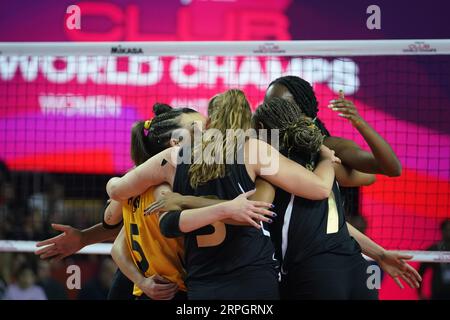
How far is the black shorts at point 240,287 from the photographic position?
11.3 feet

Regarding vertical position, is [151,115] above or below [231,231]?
above

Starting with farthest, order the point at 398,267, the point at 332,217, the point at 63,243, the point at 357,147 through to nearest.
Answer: the point at 63,243 → the point at 398,267 → the point at 357,147 → the point at 332,217

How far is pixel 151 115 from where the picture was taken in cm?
695

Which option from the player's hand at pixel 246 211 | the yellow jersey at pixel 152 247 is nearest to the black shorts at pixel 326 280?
the player's hand at pixel 246 211

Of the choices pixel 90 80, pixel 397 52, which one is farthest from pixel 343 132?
pixel 90 80

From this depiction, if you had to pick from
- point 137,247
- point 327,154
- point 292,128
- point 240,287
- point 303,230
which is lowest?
point 240,287

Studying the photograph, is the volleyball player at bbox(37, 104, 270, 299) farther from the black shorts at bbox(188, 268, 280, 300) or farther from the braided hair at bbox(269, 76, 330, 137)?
the braided hair at bbox(269, 76, 330, 137)

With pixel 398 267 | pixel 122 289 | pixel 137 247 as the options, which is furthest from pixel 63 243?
pixel 398 267

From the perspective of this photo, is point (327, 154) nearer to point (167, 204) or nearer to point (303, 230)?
point (303, 230)

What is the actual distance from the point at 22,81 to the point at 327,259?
14.5 ft

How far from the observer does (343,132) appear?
6.42 metres

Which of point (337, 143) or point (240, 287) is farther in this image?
point (337, 143)

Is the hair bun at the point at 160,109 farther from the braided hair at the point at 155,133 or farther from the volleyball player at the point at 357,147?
the volleyball player at the point at 357,147

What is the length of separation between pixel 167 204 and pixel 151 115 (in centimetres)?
354
